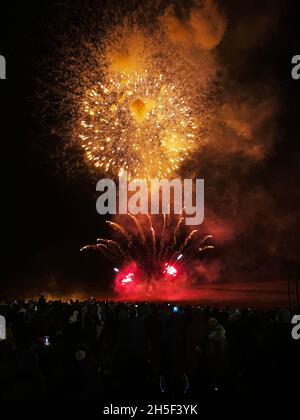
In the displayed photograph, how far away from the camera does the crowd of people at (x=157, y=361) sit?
624 cm

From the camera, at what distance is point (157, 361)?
10961mm

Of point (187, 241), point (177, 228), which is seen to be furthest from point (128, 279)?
point (177, 228)

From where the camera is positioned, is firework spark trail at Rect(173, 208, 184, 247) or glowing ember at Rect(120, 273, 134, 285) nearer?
firework spark trail at Rect(173, 208, 184, 247)

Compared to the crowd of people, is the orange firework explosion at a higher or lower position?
higher

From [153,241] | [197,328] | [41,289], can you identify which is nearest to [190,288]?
[153,241]

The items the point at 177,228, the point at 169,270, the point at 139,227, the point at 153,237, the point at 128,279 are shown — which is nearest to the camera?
the point at 139,227

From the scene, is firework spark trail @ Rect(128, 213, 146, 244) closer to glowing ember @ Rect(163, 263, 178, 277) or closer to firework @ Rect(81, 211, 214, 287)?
firework @ Rect(81, 211, 214, 287)

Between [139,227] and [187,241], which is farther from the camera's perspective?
[187,241]

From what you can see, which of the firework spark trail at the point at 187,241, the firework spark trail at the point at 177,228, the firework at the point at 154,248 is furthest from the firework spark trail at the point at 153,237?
the firework spark trail at the point at 187,241

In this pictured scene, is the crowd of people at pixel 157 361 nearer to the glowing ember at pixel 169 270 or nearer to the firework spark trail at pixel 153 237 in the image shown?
the firework spark trail at pixel 153 237

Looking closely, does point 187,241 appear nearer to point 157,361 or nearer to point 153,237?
point 153,237

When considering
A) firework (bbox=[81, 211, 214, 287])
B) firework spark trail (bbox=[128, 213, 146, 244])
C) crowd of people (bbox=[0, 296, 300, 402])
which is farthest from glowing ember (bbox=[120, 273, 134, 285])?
crowd of people (bbox=[0, 296, 300, 402])

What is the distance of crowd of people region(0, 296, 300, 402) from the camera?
6.24m
